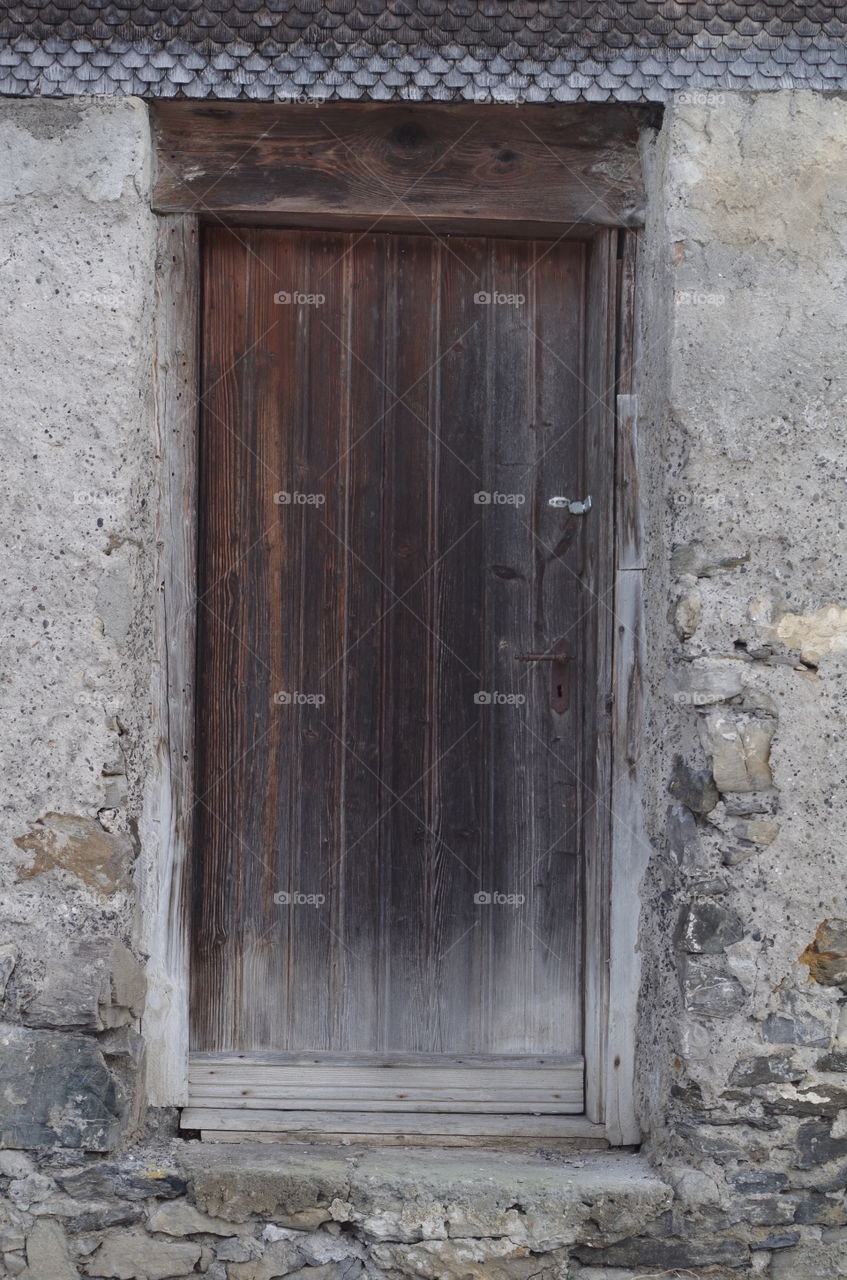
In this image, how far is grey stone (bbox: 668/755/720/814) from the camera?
249 cm

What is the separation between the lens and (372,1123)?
107 inches

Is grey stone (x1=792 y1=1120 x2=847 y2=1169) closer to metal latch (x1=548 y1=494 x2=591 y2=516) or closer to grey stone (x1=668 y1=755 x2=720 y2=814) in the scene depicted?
grey stone (x1=668 y1=755 x2=720 y2=814)

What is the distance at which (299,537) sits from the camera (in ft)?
9.29

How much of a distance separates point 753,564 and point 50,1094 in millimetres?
1990

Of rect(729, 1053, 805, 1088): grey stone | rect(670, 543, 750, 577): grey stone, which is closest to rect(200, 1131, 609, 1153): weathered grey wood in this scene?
rect(729, 1053, 805, 1088): grey stone

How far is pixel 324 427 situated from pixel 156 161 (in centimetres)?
75

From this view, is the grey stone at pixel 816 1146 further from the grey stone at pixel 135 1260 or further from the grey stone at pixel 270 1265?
the grey stone at pixel 135 1260

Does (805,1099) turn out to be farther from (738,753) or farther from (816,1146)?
(738,753)

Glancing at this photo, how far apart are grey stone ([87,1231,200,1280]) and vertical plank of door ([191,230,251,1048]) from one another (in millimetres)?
491

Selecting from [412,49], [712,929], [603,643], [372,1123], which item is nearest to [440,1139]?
[372,1123]

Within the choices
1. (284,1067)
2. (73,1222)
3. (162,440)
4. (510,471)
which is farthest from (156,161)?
(73,1222)

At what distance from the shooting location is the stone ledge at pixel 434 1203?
2.44 metres

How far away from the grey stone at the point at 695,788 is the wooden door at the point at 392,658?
0.34 metres

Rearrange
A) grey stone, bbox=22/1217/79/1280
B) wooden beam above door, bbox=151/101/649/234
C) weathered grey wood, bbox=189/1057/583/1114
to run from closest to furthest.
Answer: grey stone, bbox=22/1217/79/1280 → wooden beam above door, bbox=151/101/649/234 → weathered grey wood, bbox=189/1057/583/1114
